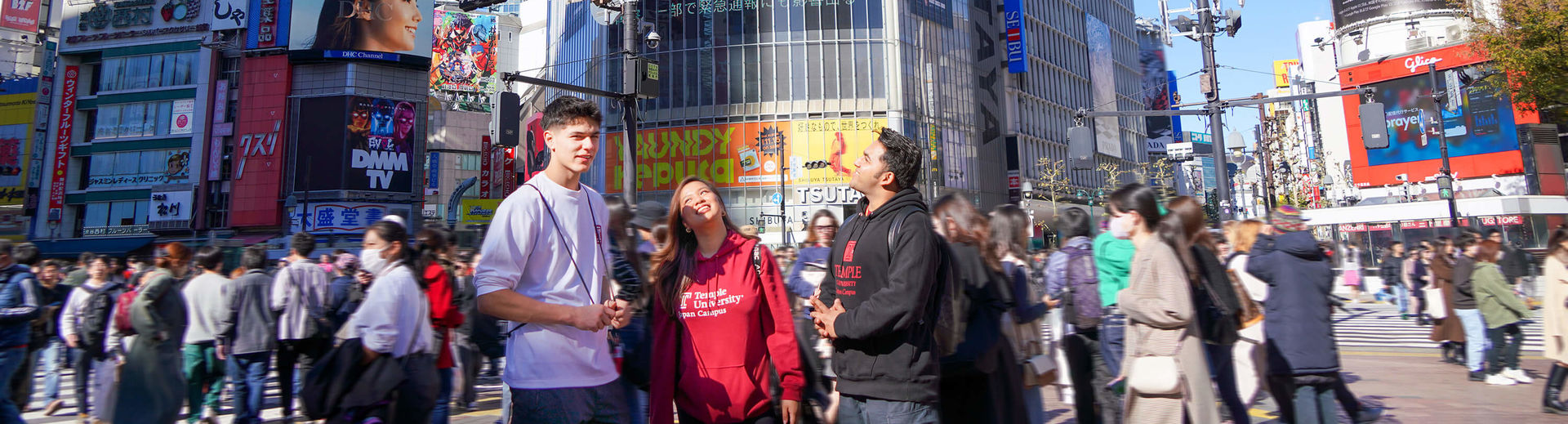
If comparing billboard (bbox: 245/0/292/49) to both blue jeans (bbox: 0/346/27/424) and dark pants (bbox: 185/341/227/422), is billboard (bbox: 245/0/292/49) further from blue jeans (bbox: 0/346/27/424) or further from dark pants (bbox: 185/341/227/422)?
blue jeans (bbox: 0/346/27/424)

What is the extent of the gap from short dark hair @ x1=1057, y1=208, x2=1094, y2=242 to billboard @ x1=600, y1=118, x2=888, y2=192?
132ft

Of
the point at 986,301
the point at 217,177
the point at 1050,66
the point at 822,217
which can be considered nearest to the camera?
the point at 986,301

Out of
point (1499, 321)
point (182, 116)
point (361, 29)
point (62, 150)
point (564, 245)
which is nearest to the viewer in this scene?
point (564, 245)

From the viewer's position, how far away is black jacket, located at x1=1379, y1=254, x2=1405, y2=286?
671 inches

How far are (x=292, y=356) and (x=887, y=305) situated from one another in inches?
240

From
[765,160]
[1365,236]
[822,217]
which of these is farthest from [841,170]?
[822,217]

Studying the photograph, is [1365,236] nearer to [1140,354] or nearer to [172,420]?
[1140,354]

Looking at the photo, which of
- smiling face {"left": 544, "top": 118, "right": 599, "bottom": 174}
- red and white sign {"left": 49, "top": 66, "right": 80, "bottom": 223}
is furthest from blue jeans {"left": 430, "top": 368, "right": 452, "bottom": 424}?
red and white sign {"left": 49, "top": 66, "right": 80, "bottom": 223}

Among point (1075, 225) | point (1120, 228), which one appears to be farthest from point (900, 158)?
point (1075, 225)

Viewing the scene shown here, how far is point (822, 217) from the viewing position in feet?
22.1

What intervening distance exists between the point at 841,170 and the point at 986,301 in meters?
42.7

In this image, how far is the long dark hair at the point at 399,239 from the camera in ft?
15.5

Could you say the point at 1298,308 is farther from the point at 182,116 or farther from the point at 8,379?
the point at 182,116

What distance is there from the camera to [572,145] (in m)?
3.09
